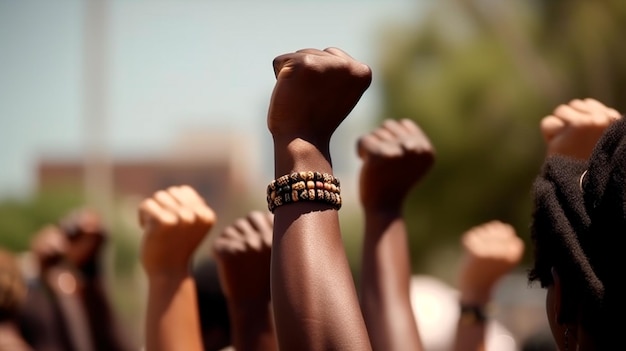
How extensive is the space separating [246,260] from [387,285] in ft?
1.04

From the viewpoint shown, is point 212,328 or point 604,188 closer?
point 604,188

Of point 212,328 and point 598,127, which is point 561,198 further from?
point 212,328

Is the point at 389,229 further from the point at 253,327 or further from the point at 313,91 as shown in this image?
the point at 313,91

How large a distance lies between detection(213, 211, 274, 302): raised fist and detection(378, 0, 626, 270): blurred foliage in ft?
54.8

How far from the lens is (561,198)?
6.30 feet

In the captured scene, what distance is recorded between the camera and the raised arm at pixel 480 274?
11.1 ft

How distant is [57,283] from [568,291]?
3008 millimetres

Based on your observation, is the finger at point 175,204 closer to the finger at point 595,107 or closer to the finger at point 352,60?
the finger at point 352,60

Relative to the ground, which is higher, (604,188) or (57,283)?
(604,188)

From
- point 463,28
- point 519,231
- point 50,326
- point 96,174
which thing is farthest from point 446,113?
point 50,326

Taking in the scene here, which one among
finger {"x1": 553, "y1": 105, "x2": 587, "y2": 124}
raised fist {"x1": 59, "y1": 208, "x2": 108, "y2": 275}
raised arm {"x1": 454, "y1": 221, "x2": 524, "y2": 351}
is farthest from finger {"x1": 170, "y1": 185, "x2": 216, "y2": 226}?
raised fist {"x1": 59, "y1": 208, "x2": 108, "y2": 275}

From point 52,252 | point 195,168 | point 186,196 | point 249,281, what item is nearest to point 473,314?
point 249,281

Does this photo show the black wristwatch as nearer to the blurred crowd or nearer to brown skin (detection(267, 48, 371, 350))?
the blurred crowd

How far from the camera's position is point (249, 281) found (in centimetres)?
267
